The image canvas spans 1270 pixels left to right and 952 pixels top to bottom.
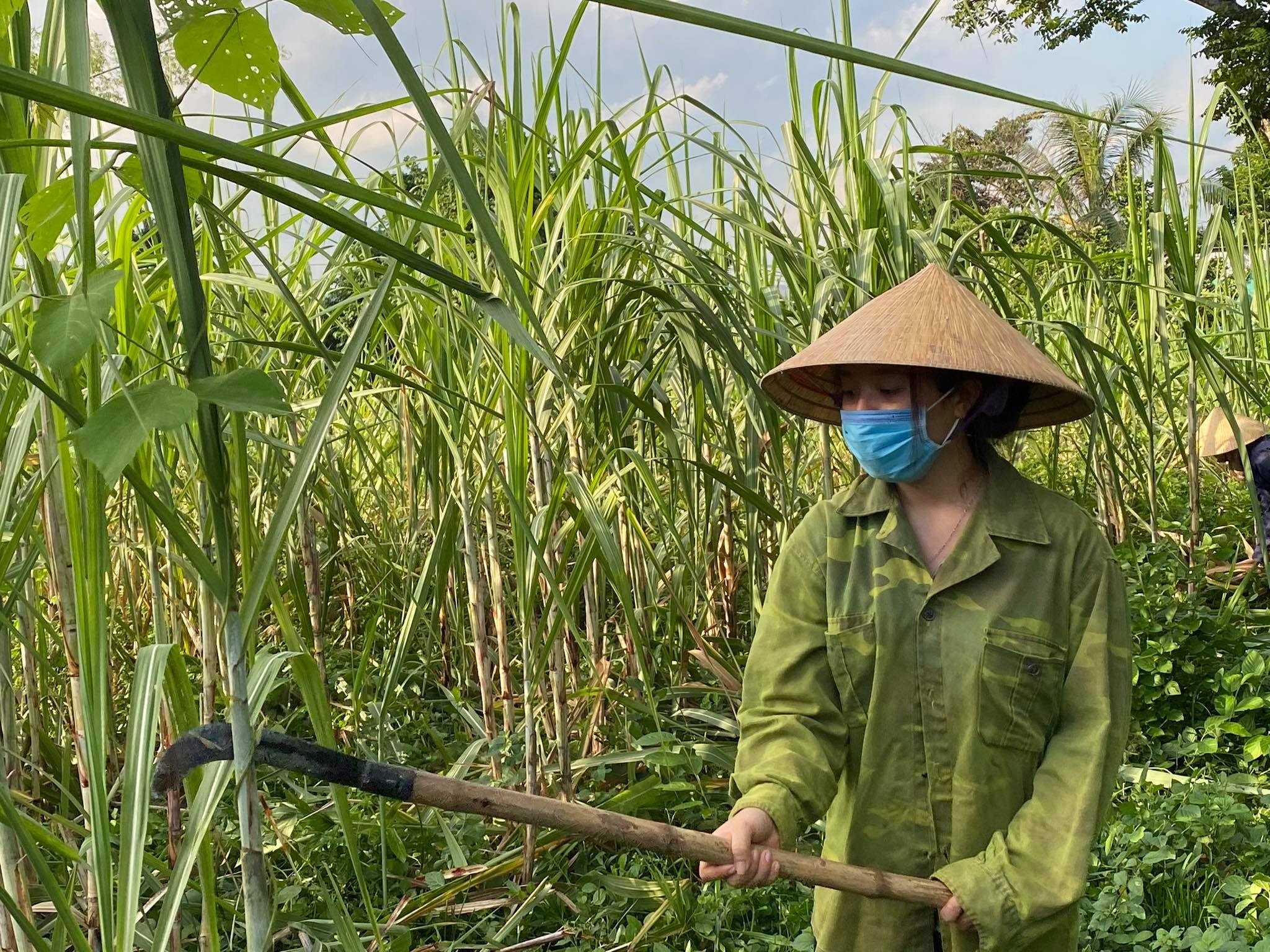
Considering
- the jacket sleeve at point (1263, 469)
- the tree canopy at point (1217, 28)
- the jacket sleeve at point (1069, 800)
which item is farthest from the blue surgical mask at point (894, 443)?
the tree canopy at point (1217, 28)

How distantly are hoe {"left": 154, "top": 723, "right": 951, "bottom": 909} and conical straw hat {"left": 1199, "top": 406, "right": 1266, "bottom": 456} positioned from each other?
2.89 m

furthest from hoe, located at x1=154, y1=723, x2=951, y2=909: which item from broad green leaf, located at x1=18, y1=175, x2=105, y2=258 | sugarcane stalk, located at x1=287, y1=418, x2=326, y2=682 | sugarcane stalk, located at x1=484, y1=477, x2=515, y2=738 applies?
sugarcane stalk, located at x1=287, y1=418, x2=326, y2=682

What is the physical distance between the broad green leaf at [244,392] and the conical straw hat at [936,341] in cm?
71

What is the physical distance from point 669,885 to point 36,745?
42.2 inches

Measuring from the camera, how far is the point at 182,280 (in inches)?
19.9

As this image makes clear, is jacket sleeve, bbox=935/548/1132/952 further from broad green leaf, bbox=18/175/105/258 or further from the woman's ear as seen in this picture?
broad green leaf, bbox=18/175/105/258

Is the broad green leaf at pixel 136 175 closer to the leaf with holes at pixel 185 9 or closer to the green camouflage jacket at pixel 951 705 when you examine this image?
the leaf with holes at pixel 185 9

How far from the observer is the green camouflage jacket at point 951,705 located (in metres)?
1.08

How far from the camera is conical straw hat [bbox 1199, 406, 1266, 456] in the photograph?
3.32 meters

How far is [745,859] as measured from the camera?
1003 millimetres

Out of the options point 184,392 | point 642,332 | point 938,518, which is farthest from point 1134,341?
point 184,392

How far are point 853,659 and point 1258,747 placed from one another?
1479 millimetres

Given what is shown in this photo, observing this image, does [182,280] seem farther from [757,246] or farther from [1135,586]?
[1135,586]

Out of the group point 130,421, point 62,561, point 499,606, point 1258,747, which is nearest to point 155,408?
point 130,421
